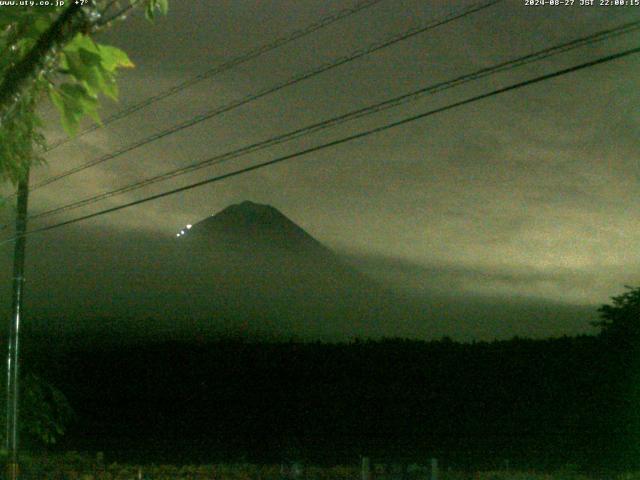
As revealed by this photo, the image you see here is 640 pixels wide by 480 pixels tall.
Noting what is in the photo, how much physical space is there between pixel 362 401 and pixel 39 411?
1596 centimetres

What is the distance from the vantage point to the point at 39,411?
16484mm

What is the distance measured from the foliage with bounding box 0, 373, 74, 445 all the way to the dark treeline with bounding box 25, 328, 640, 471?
678 cm

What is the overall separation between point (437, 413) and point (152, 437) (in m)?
9.92

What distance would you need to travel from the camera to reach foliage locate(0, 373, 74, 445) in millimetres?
16188

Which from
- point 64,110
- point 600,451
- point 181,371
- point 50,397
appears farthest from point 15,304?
point 181,371

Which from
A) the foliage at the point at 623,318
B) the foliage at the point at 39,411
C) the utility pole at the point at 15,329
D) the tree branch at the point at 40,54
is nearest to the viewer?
the tree branch at the point at 40,54

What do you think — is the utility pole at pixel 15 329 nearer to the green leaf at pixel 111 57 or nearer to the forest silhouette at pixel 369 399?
the forest silhouette at pixel 369 399

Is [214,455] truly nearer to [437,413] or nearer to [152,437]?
[152,437]

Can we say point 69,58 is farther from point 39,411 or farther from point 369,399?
point 369,399

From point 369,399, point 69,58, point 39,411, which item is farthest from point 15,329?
point 369,399

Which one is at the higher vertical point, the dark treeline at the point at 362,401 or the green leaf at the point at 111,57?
the green leaf at the point at 111,57

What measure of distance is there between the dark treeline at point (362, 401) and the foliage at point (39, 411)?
22.3 ft

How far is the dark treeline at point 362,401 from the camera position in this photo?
25.4 meters

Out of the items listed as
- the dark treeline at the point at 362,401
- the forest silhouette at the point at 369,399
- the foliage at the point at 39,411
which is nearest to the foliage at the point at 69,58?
the foliage at the point at 39,411
